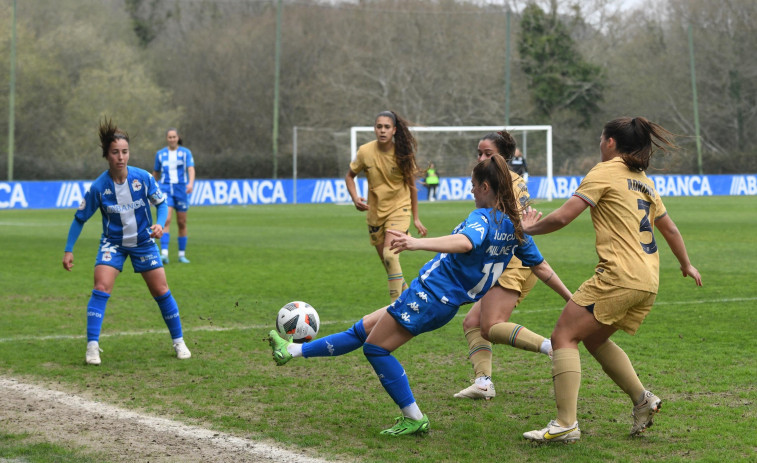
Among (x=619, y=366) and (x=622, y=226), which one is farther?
(x=619, y=366)

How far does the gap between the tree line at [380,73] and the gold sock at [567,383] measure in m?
42.8

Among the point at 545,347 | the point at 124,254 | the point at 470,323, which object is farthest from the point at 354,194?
the point at 545,347

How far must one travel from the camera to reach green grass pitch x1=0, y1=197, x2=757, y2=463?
17.1ft

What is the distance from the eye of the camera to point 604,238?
16.6 ft

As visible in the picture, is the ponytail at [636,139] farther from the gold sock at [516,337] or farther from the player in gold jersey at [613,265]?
the gold sock at [516,337]

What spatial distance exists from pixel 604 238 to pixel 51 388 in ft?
12.4

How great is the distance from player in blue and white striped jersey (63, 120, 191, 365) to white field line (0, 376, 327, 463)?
96cm

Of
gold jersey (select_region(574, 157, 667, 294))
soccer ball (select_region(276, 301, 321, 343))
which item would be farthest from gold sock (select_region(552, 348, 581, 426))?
soccer ball (select_region(276, 301, 321, 343))

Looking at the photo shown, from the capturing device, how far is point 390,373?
5.26 m

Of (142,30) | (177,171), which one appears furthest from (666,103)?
(177,171)

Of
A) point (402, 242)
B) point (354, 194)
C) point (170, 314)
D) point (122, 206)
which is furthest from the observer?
point (354, 194)

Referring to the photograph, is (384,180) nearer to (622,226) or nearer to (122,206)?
(122,206)

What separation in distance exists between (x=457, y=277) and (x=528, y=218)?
20.7 inches

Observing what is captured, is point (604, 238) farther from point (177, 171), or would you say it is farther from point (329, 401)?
point (177, 171)
